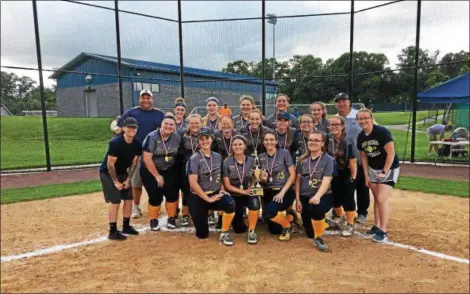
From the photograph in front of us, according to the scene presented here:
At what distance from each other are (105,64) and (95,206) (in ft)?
23.2

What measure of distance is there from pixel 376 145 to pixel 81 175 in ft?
25.4

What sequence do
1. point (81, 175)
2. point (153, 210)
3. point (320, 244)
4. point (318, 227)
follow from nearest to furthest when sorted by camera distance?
point (320, 244)
point (318, 227)
point (153, 210)
point (81, 175)

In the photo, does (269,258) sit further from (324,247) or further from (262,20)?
(262,20)

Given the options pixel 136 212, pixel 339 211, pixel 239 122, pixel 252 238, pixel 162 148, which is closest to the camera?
pixel 252 238

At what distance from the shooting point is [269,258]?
366 cm

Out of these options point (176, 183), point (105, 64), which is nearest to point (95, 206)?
point (176, 183)

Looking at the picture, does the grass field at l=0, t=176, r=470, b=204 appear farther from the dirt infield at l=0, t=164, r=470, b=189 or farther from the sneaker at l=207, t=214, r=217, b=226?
the sneaker at l=207, t=214, r=217, b=226

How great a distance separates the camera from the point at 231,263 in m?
3.53

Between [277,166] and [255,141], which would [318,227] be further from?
[255,141]

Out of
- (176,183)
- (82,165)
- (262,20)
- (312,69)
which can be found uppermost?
(262,20)

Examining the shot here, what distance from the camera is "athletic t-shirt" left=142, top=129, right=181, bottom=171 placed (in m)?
4.54

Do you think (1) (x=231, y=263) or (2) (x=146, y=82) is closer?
(1) (x=231, y=263)

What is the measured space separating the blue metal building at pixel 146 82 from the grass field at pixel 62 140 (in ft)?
7.75

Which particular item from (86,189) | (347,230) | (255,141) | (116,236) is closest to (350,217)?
(347,230)
